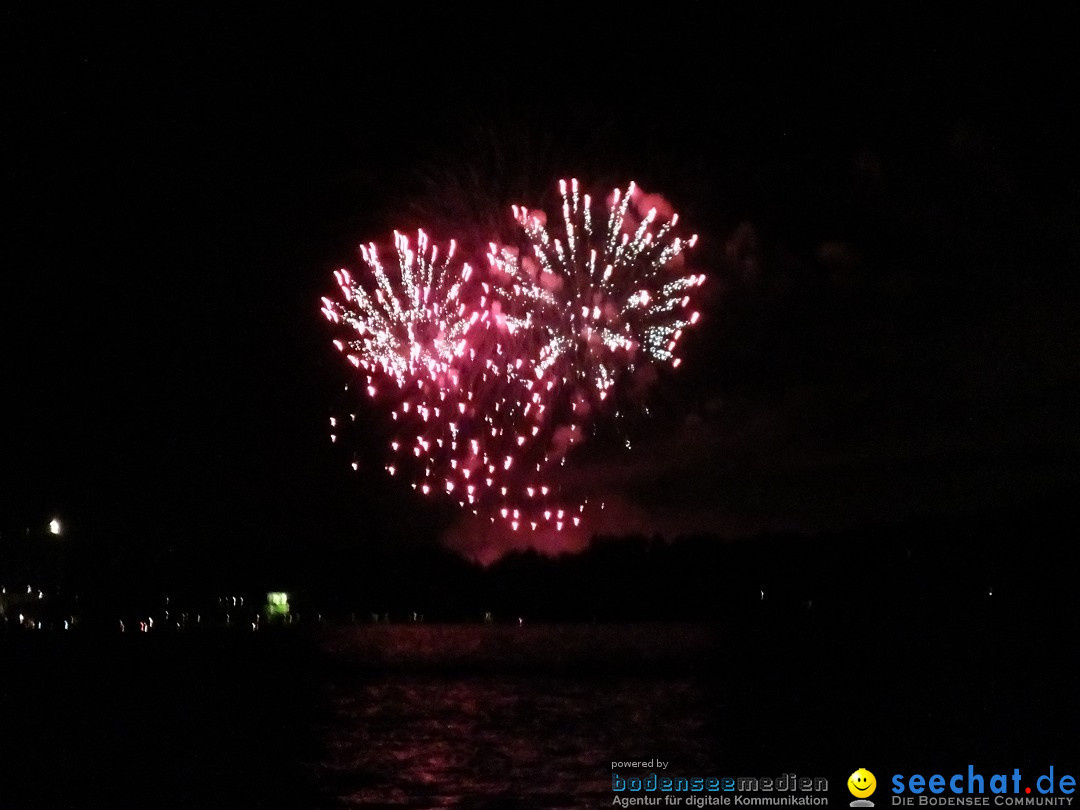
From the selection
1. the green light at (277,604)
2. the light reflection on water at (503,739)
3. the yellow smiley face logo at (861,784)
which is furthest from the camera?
the green light at (277,604)

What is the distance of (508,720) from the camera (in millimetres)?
26656

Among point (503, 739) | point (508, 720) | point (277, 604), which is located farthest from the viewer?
point (277, 604)

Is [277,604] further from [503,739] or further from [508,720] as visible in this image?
[503,739]

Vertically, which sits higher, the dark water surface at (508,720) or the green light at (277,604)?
the green light at (277,604)

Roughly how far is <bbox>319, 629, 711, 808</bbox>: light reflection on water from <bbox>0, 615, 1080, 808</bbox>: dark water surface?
7 cm

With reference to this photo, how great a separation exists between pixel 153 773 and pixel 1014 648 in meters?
33.6

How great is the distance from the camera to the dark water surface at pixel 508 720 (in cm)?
1747

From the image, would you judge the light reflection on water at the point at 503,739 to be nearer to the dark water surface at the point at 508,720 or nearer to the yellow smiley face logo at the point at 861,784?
the dark water surface at the point at 508,720

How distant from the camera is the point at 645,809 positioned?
15.0 metres

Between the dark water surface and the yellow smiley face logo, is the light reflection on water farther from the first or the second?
the yellow smiley face logo

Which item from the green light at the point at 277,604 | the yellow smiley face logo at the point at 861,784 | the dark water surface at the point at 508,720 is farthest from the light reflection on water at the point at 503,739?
the green light at the point at 277,604

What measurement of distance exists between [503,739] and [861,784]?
27.8ft

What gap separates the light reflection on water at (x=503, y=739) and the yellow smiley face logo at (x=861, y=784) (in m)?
2.77

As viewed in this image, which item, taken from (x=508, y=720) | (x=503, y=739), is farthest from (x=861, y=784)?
(x=508, y=720)
